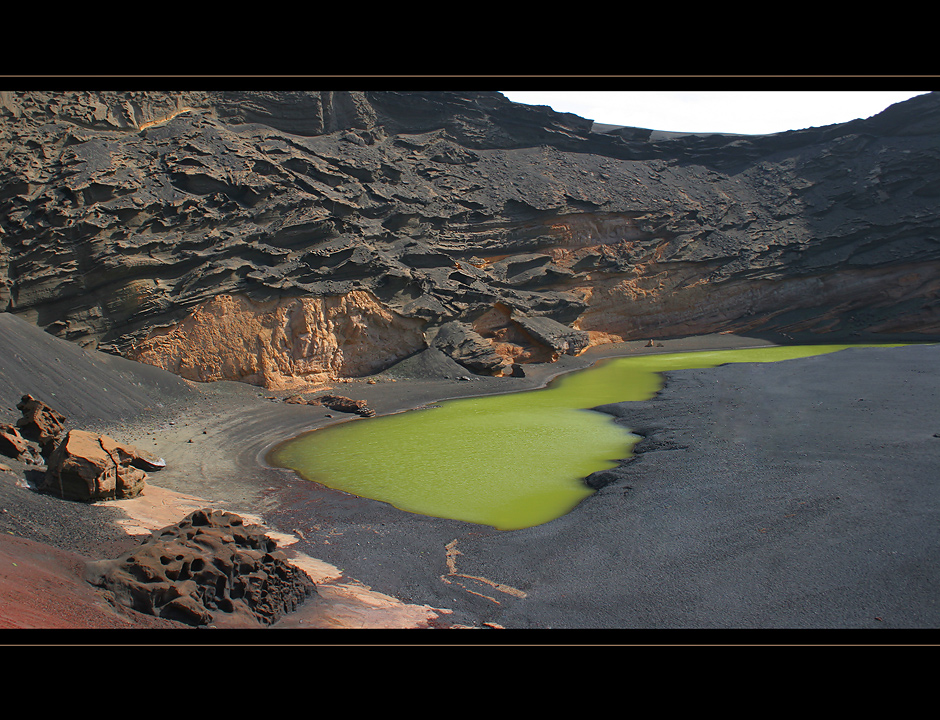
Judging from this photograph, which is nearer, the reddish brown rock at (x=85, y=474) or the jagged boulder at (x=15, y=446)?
the reddish brown rock at (x=85, y=474)

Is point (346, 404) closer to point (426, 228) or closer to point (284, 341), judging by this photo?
point (284, 341)

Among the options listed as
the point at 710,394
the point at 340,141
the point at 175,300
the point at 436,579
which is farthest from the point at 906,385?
the point at 340,141

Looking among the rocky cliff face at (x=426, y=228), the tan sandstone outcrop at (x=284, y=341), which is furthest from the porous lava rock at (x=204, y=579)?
the rocky cliff face at (x=426, y=228)

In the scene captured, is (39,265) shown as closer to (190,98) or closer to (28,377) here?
(28,377)

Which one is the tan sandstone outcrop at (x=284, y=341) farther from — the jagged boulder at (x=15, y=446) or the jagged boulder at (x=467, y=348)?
the jagged boulder at (x=15, y=446)

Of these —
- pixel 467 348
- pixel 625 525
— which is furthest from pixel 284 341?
pixel 625 525
